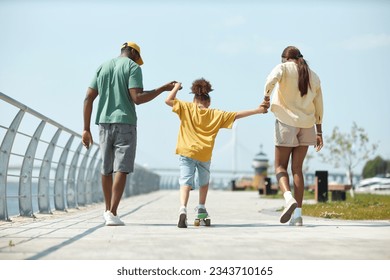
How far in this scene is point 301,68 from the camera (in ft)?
21.6

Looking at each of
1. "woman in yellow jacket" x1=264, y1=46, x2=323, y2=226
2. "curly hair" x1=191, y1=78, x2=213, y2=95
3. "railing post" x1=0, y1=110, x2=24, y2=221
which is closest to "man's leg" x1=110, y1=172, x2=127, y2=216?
"curly hair" x1=191, y1=78, x2=213, y2=95

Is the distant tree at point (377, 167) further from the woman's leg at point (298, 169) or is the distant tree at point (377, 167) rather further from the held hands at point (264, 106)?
the held hands at point (264, 106)

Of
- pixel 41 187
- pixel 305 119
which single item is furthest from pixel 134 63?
pixel 41 187

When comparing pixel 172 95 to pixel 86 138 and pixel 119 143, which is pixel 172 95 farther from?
pixel 86 138

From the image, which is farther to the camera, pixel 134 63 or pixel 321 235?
pixel 134 63

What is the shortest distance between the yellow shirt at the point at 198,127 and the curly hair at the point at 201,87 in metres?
0.13

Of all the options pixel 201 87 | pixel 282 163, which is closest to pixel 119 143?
Answer: pixel 201 87

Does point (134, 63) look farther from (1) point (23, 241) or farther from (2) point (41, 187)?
(2) point (41, 187)

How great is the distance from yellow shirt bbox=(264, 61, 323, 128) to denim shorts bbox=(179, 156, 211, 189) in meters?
0.78

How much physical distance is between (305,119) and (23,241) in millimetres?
2927
